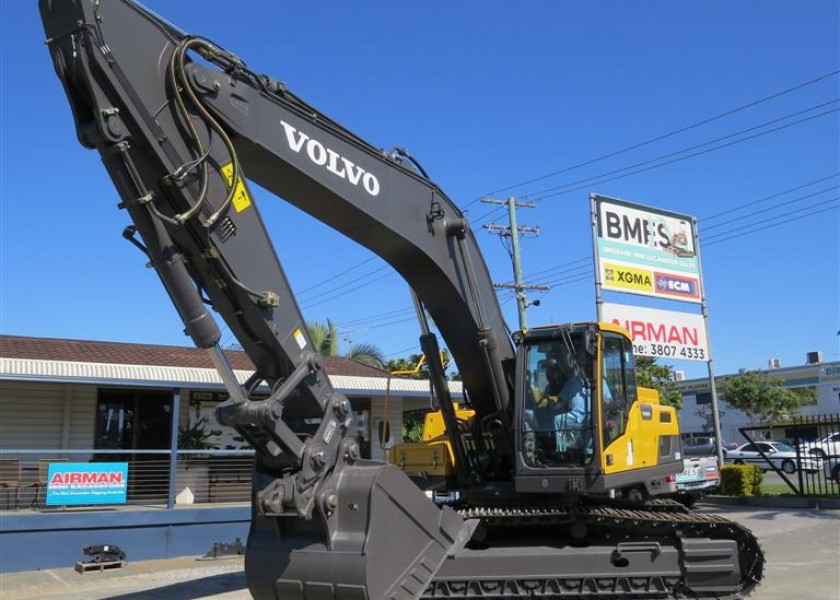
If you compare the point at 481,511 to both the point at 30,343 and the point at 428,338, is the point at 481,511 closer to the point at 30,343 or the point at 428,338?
the point at 428,338

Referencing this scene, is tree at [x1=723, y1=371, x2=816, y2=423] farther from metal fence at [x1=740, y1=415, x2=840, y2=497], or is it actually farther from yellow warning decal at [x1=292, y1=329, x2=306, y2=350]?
yellow warning decal at [x1=292, y1=329, x2=306, y2=350]

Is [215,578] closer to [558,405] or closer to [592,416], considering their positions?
[558,405]

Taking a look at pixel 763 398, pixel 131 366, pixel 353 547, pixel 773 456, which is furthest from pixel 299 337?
pixel 763 398

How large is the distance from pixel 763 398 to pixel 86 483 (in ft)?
146

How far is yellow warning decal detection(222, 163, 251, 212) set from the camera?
18.4ft

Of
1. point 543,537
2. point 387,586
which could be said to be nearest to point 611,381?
point 543,537

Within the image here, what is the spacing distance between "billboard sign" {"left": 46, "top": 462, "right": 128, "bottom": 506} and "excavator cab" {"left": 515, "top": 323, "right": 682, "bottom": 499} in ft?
28.0

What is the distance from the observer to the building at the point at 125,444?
12547mm

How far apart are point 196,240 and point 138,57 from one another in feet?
4.21

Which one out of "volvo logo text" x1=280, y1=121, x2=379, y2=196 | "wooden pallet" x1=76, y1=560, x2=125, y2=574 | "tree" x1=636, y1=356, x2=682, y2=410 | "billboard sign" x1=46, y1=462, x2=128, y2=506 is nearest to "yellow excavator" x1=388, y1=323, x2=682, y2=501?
"volvo logo text" x1=280, y1=121, x2=379, y2=196

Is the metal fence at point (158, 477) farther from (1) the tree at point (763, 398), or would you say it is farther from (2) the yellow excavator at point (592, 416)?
(1) the tree at point (763, 398)

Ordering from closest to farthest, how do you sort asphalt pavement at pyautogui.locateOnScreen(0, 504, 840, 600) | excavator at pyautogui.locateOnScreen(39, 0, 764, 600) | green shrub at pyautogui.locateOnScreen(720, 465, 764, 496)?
excavator at pyautogui.locateOnScreen(39, 0, 764, 600) < asphalt pavement at pyautogui.locateOnScreen(0, 504, 840, 600) < green shrub at pyautogui.locateOnScreen(720, 465, 764, 496)

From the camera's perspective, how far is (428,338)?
327 inches

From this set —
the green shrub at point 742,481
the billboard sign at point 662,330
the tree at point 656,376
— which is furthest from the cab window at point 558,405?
the tree at point 656,376
